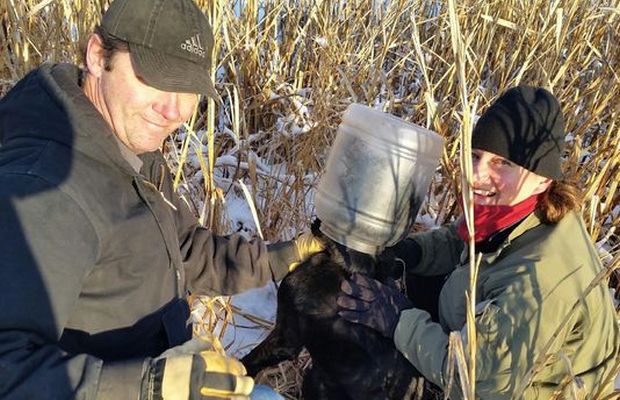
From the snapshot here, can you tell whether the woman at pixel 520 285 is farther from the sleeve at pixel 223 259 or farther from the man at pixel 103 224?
the man at pixel 103 224

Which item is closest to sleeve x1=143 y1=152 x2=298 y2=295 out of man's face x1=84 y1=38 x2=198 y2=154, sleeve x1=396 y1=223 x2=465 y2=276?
man's face x1=84 y1=38 x2=198 y2=154

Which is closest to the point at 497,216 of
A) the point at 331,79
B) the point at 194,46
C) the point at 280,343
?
the point at 280,343

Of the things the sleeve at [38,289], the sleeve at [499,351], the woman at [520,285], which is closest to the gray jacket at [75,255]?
the sleeve at [38,289]

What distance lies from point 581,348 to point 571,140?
1.32 metres

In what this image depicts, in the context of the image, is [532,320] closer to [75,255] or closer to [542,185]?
[542,185]

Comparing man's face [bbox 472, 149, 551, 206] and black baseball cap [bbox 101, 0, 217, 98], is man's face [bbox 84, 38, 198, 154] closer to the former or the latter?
black baseball cap [bbox 101, 0, 217, 98]

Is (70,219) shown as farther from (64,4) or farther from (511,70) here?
(511,70)

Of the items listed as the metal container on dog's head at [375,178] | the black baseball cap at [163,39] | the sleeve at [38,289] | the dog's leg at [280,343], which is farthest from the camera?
the dog's leg at [280,343]

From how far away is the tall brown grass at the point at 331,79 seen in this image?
92.0 inches

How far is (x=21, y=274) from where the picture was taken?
1013 mm

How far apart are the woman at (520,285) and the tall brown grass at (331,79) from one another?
0.32 metres

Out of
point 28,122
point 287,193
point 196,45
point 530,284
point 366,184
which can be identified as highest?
point 196,45

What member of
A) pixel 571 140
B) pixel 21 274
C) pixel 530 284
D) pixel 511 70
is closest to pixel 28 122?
pixel 21 274

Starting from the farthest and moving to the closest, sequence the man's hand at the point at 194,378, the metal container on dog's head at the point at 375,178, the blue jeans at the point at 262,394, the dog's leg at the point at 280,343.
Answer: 1. the dog's leg at the point at 280,343
2. the metal container on dog's head at the point at 375,178
3. the blue jeans at the point at 262,394
4. the man's hand at the point at 194,378
